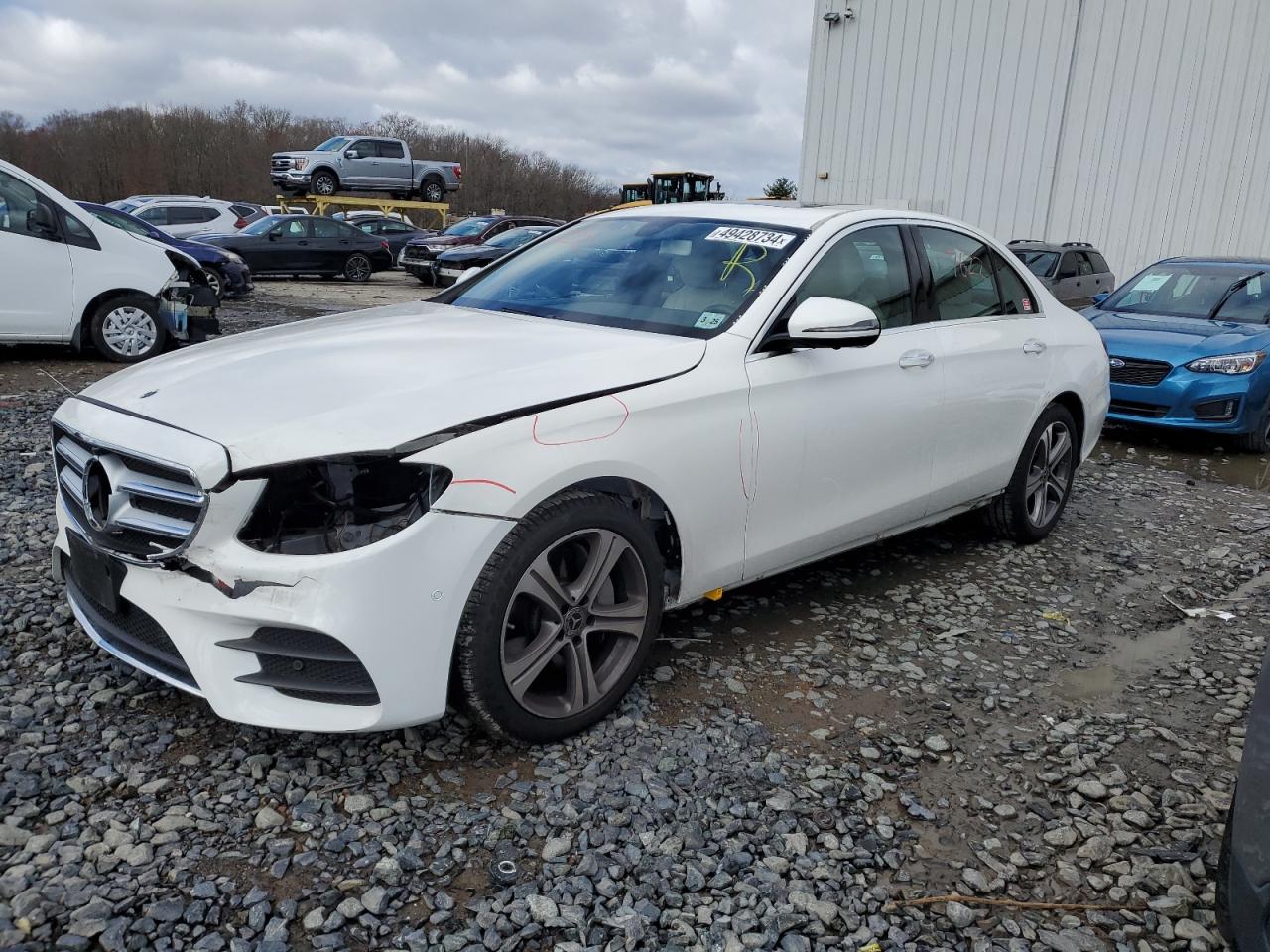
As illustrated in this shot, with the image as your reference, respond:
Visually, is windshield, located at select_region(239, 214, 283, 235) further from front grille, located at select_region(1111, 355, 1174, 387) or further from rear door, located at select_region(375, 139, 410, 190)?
front grille, located at select_region(1111, 355, 1174, 387)

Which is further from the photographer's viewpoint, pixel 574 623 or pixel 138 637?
pixel 574 623

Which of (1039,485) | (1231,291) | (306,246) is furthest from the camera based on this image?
(306,246)

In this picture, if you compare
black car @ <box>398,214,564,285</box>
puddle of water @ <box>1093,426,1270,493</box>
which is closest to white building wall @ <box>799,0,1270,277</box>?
black car @ <box>398,214,564,285</box>

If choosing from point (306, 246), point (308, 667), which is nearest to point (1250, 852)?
point (308, 667)

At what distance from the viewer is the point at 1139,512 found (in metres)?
6.00

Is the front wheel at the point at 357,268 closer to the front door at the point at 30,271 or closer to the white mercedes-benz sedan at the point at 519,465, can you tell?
the front door at the point at 30,271

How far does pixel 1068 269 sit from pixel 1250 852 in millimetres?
14512

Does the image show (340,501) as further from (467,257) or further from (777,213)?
(467,257)

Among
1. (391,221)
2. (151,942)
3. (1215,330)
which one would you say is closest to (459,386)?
(151,942)

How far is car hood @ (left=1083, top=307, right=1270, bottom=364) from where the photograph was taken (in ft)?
26.2

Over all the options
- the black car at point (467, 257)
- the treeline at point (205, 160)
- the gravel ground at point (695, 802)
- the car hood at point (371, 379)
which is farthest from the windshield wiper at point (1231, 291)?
the treeline at point (205, 160)

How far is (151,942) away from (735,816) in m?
1.43

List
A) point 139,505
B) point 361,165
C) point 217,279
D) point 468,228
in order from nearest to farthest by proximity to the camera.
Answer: point 139,505 < point 217,279 < point 468,228 < point 361,165

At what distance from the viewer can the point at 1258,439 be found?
8.09 metres
